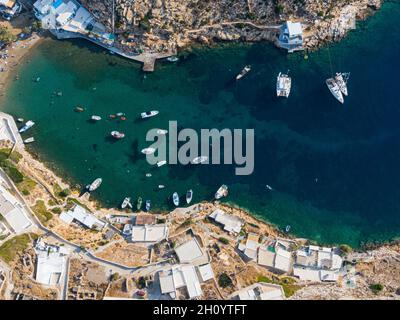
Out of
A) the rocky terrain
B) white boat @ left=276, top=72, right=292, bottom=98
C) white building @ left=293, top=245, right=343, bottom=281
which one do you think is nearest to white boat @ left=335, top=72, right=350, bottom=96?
the rocky terrain

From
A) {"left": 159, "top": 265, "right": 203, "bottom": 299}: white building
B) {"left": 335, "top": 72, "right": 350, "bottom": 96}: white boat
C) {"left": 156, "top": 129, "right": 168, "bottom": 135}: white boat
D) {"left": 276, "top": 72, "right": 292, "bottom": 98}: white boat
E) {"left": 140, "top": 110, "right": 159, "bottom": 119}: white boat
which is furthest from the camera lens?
{"left": 335, "top": 72, "right": 350, "bottom": 96}: white boat

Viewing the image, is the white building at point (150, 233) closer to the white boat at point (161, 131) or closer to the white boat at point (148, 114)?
the white boat at point (161, 131)

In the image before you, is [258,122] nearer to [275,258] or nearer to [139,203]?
[275,258]

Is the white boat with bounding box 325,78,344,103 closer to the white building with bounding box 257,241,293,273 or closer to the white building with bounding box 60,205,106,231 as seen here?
the white building with bounding box 257,241,293,273

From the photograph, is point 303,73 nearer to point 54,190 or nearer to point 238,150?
point 238,150

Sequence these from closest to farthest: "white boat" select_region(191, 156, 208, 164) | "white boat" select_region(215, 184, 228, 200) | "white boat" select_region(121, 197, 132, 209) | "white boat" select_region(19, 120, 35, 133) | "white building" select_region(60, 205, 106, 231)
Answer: "white building" select_region(60, 205, 106, 231)
"white boat" select_region(121, 197, 132, 209)
"white boat" select_region(215, 184, 228, 200)
"white boat" select_region(191, 156, 208, 164)
"white boat" select_region(19, 120, 35, 133)

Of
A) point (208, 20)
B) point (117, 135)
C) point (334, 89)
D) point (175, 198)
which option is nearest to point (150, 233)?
point (175, 198)
